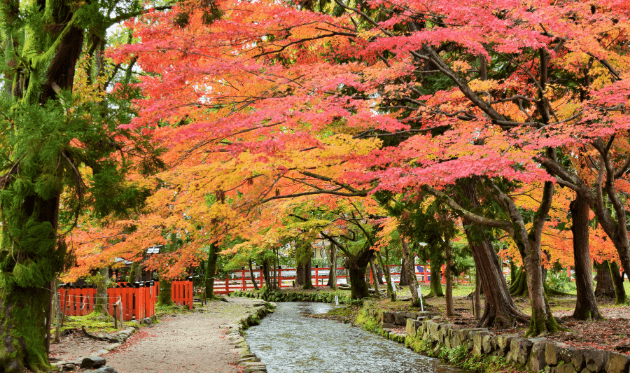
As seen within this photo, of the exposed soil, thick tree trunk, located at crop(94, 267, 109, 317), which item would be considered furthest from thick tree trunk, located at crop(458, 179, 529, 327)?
thick tree trunk, located at crop(94, 267, 109, 317)

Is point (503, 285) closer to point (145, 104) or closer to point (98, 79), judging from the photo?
point (145, 104)

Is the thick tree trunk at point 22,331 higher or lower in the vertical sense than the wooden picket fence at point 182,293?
higher

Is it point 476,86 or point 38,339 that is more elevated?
point 476,86

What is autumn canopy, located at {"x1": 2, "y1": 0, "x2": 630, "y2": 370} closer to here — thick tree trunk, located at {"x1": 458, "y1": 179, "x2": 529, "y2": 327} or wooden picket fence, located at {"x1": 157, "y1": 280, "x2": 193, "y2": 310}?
thick tree trunk, located at {"x1": 458, "y1": 179, "x2": 529, "y2": 327}

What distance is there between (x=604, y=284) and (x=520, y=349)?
11304mm

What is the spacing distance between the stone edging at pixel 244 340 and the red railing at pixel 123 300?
2.32 meters

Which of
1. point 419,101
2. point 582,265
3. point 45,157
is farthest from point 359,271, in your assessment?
point 45,157

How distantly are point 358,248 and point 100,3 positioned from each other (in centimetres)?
1484

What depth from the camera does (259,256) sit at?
25.3 metres

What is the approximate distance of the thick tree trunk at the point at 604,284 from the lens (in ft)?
52.7

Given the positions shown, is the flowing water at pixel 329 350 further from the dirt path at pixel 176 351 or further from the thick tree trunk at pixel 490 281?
the thick tree trunk at pixel 490 281

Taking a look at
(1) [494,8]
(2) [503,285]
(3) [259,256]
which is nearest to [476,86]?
(1) [494,8]

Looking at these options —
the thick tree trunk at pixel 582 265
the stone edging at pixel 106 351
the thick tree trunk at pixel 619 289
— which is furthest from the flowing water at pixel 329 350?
the thick tree trunk at pixel 619 289

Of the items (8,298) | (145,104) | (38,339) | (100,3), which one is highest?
(100,3)
